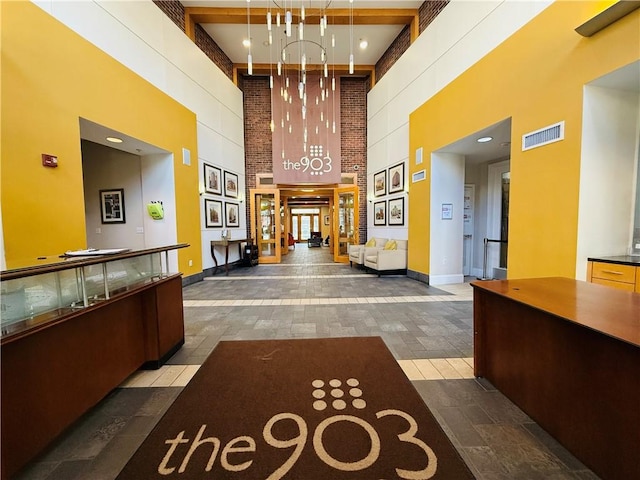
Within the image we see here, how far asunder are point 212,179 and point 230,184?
0.94 metres

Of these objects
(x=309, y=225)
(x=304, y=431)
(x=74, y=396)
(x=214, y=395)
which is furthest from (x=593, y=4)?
(x=309, y=225)

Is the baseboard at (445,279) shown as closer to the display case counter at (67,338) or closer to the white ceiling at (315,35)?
the display case counter at (67,338)

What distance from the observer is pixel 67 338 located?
1596mm

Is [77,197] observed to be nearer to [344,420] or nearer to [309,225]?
[344,420]

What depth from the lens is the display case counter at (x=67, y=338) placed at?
4.26 ft

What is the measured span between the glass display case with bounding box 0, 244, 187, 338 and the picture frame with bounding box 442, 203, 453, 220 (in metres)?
5.32

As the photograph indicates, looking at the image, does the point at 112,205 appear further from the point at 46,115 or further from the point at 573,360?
the point at 573,360

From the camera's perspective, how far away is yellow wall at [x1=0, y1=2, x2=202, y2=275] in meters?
2.65

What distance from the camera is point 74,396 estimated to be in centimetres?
161

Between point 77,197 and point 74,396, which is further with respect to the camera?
point 77,197

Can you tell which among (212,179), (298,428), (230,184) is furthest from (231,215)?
(298,428)

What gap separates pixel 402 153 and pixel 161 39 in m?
5.65

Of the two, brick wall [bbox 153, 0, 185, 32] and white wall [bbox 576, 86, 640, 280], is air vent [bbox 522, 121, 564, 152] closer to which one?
white wall [bbox 576, 86, 640, 280]

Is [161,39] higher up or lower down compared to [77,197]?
higher up
